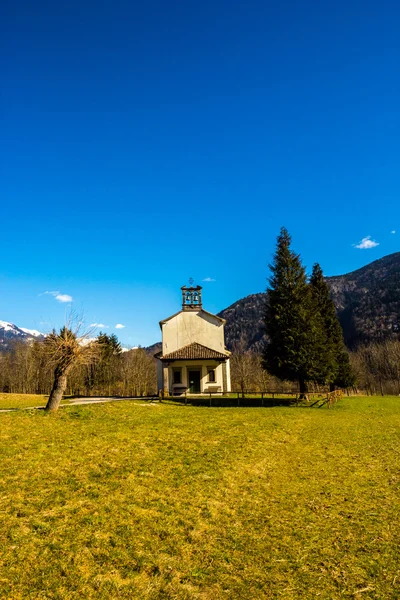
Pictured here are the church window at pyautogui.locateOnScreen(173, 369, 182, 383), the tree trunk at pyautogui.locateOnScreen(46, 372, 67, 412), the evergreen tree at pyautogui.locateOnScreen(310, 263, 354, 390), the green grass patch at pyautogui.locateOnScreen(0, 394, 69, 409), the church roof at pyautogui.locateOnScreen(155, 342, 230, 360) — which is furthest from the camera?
the evergreen tree at pyautogui.locateOnScreen(310, 263, 354, 390)

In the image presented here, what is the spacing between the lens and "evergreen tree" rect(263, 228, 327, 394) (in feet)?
96.4

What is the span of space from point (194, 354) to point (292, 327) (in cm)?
1043

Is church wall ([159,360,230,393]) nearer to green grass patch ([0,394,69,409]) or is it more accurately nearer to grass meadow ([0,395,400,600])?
green grass patch ([0,394,69,409])

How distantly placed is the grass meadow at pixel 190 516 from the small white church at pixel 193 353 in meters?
20.6

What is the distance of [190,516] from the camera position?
7.36m

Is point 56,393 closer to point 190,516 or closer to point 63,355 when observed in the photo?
point 63,355

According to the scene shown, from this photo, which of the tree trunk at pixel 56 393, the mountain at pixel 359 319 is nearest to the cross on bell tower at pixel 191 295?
the tree trunk at pixel 56 393

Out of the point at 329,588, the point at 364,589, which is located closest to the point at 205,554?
the point at 329,588

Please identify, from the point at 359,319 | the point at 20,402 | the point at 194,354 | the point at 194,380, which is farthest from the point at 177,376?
the point at 359,319

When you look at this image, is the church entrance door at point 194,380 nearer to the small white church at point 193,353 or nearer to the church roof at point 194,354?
the small white church at point 193,353

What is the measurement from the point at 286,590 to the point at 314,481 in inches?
206

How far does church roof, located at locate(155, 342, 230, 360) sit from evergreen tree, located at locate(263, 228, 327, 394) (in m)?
6.03

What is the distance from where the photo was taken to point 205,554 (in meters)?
5.93

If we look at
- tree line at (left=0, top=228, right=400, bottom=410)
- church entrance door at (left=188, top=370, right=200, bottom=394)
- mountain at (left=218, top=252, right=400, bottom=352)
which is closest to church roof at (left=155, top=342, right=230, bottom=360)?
church entrance door at (left=188, top=370, right=200, bottom=394)
